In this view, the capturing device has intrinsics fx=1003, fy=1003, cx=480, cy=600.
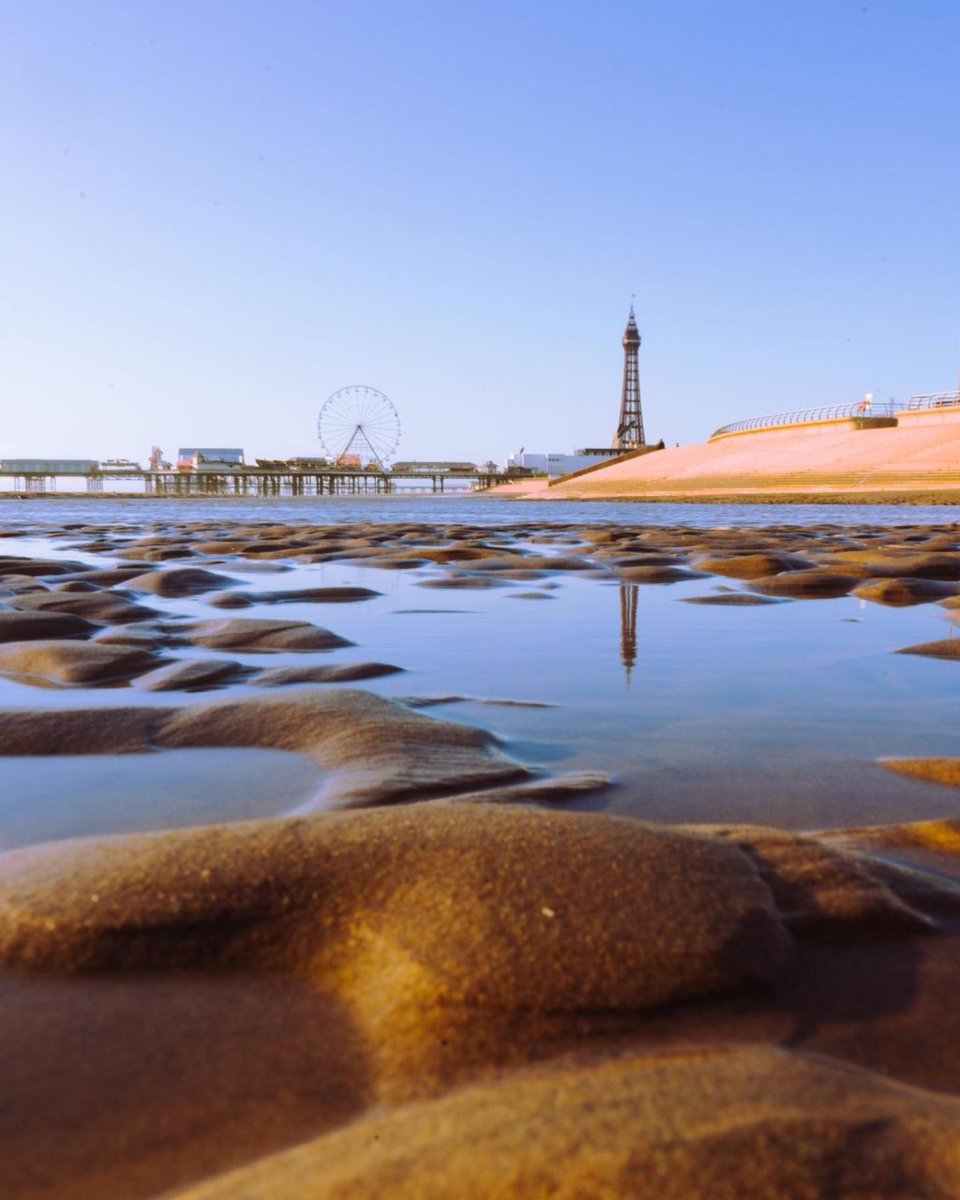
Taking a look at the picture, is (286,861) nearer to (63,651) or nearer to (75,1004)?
Result: (75,1004)

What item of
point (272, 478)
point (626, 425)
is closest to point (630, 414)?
point (626, 425)

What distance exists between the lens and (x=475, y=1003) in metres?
1.07

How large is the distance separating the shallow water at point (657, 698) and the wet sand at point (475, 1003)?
15cm

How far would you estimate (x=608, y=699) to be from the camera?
2.93 metres

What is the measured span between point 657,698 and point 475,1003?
6.40 feet

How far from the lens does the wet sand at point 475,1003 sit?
2.64ft

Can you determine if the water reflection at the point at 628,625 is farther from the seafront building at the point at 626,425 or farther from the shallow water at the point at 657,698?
the seafront building at the point at 626,425

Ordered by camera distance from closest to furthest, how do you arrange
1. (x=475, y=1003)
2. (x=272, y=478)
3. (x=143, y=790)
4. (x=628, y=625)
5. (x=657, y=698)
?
(x=475, y=1003) < (x=143, y=790) < (x=657, y=698) < (x=628, y=625) < (x=272, y=478)

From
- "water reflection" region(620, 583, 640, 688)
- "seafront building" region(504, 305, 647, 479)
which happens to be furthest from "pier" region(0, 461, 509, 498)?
"water reflection" region(620, 583, 640, 688)

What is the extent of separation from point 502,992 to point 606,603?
439 cm

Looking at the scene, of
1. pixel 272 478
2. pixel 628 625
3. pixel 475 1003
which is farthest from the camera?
pixel 272 478

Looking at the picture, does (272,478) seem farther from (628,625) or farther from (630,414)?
(628,625)

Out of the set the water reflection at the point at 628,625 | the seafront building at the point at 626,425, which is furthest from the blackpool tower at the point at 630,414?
the water reflection at the point at 628,625

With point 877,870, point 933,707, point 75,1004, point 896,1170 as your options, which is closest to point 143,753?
point 75,1004
